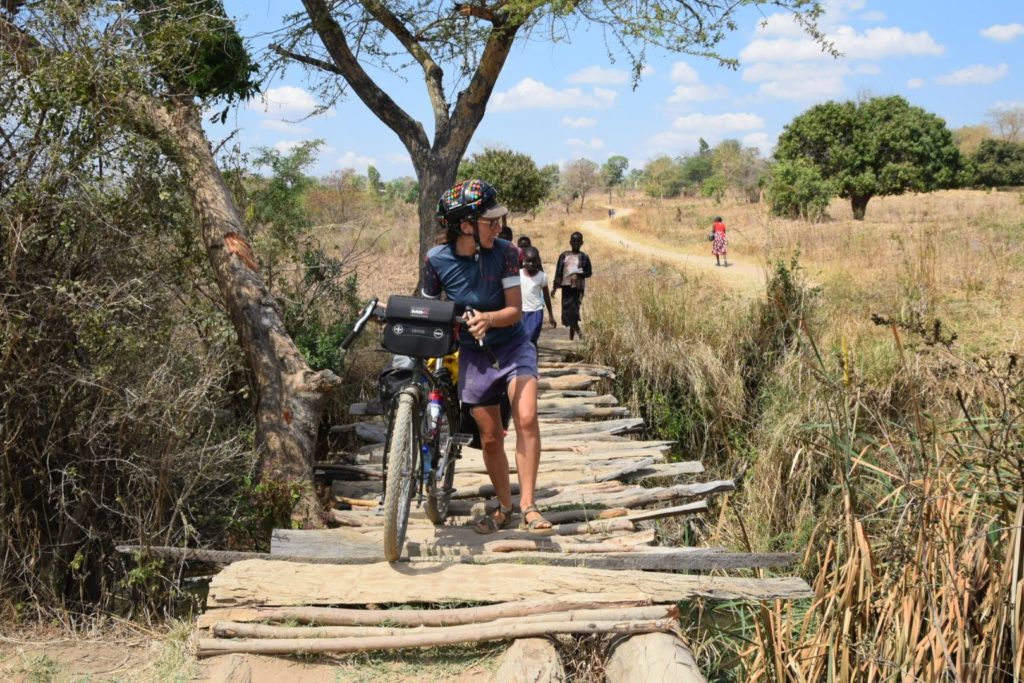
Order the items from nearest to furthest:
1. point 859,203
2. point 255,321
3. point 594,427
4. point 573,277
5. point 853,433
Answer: point 853,433 < point 255,321 < point 594,427 < point 573,277 < point 859,203

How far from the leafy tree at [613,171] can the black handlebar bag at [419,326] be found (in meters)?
68.9

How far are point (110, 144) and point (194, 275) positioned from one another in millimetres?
2043

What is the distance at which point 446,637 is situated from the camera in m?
3.93

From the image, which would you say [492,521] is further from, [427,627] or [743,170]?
[743,170]

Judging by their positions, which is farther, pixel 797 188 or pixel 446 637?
pixel 797 188

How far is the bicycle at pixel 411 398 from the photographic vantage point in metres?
4.41

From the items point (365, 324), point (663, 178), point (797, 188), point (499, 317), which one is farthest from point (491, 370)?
point (663, 178)

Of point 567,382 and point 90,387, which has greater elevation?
point 90,387

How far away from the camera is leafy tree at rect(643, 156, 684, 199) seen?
7225 centimetres

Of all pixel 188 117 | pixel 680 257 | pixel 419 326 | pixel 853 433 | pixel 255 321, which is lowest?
pixel 853 433

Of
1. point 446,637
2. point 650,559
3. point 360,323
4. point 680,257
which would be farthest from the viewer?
point 680,257

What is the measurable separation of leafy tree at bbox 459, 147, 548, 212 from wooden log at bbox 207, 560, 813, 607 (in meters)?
29.0

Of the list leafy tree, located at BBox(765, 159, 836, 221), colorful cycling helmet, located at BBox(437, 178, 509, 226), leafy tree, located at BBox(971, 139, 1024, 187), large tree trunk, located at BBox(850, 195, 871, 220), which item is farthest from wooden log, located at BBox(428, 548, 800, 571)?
leafy tree, located at BBox(971, 139, 1024, 187)

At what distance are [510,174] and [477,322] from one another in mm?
29472
